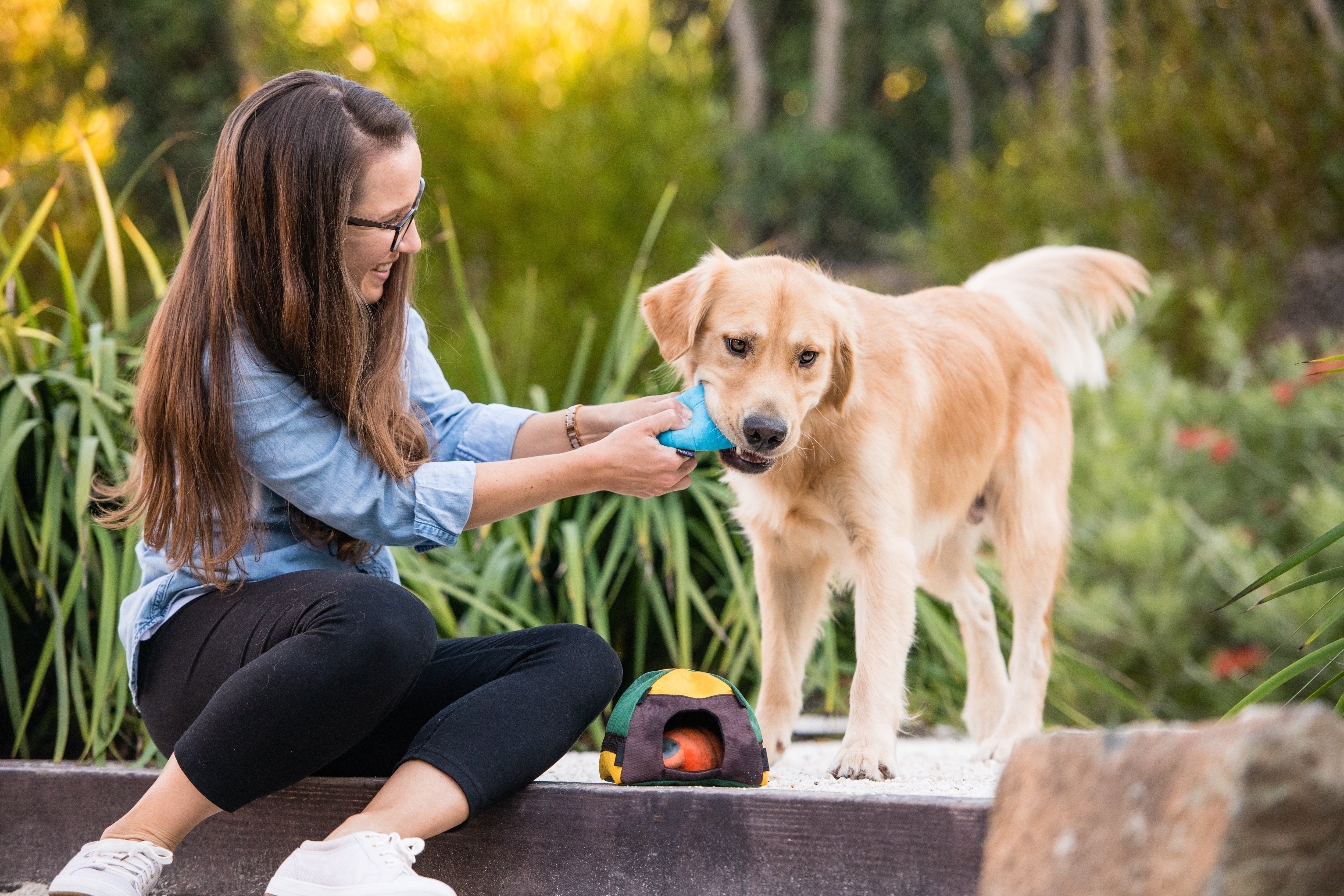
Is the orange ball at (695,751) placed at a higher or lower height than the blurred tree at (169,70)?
lower

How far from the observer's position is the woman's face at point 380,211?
1.84 metres

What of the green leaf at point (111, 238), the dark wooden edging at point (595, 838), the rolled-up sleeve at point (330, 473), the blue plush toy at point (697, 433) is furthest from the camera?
the green leaf at point (111, 238)

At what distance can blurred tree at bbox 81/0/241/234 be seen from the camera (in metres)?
10.6

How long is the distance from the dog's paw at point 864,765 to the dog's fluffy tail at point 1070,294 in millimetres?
1569

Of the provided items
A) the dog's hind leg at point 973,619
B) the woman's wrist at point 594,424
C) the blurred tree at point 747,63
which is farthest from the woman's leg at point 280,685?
the blurred tree at point 747,63

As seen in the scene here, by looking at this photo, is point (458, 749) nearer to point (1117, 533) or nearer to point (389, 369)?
point (389, 369)

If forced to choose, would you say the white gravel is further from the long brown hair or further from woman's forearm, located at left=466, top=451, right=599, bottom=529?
the long brown hair

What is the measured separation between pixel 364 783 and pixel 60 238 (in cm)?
192

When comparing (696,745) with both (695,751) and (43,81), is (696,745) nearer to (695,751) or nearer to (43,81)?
(695,751)

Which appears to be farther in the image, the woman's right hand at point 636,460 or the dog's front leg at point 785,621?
the dog's front leg at point 785,621

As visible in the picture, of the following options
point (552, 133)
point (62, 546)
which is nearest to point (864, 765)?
point (62, 546)

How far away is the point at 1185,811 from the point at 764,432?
3.84 feet

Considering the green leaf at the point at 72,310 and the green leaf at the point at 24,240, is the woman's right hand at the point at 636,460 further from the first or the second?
the green leaf at the point at 24,240

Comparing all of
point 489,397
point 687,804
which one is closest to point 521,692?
point 687,804
